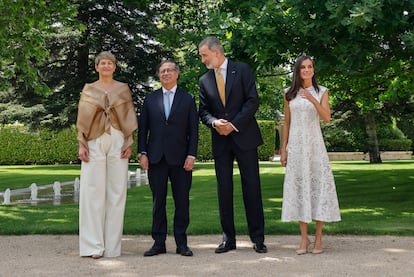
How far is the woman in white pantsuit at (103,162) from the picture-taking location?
5199mm

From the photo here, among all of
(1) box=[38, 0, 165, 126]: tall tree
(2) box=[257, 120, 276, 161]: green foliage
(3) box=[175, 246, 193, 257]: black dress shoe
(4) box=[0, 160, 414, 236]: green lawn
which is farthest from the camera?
(2) box=[257, 120, 276, 161]: green foliage

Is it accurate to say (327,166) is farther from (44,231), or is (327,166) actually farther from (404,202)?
(404,202)

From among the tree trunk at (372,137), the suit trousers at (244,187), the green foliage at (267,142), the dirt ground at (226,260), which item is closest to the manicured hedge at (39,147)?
the green foliage at (267,142)

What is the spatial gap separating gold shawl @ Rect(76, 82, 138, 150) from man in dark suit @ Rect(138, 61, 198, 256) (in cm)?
16

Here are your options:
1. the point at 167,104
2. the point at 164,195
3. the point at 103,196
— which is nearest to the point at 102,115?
the point at 167,104

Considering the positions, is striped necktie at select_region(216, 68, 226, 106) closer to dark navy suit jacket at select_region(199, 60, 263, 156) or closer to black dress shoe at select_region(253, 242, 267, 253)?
dark navy suit jacket at select_region(199, 60, 263, 156)

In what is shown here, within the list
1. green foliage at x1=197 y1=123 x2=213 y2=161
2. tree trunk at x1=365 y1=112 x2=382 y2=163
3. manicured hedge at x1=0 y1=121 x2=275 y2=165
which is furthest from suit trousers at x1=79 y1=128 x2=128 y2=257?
green foliage at x1=197 y1=123 x2=213 y2=161

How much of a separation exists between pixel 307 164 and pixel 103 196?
2091 mm

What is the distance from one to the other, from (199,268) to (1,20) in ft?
25.5

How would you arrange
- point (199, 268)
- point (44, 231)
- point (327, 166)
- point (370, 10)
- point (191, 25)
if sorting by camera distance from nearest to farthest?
point (199, 268) → point (327, 166) → point (370, 10) → point (44, 231) → point (191, 25)

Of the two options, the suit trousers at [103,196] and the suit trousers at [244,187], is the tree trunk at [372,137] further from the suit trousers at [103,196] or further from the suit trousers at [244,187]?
the suit trousers at [103,196]

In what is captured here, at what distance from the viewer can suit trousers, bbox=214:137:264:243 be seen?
530 centimetres

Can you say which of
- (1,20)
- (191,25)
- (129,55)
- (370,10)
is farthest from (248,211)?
(129,55)

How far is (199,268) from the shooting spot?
454cm
